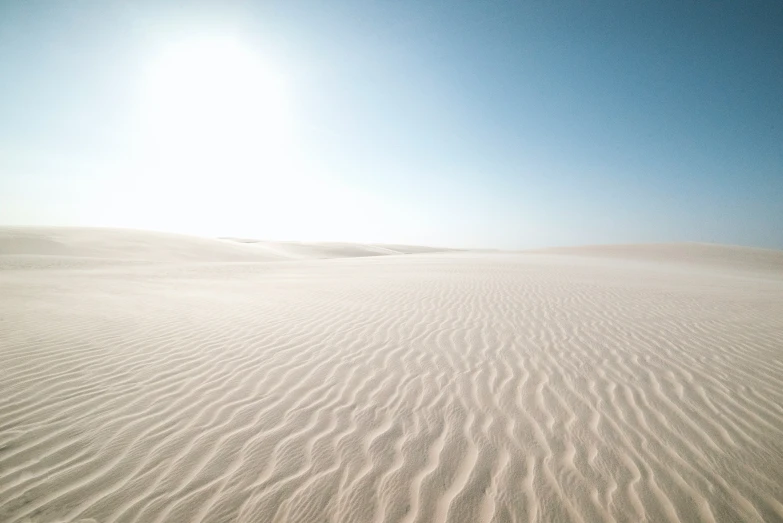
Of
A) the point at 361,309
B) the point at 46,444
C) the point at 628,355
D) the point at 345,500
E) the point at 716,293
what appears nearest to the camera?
the point at 345,500

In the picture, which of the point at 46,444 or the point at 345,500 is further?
the point at 46,444

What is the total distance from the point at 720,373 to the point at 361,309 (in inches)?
266

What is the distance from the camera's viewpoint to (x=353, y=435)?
318 cm

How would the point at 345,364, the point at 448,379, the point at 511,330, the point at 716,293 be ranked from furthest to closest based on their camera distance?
the point at 716,293 → the point at 511,330 → the point at 345,364 → the point at 448,379

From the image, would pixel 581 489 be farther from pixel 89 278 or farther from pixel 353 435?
pixel 89 278

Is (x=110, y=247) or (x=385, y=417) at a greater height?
(x=110, y=247)

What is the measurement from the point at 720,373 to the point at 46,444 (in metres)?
8.03

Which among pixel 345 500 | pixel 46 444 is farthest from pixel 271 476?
pixel 46 444

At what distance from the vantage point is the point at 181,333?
612 cm

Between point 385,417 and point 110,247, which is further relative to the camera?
point 110,247

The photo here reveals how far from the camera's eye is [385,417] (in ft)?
11.4

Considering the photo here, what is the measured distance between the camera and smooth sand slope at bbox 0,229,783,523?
2436mm

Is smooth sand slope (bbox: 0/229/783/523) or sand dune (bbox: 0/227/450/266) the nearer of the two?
smooth sand slope (bbox: 0/229/783/523)

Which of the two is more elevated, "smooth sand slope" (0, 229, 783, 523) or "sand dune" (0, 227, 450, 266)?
"sand dune" (0, 227, 450, 266)
